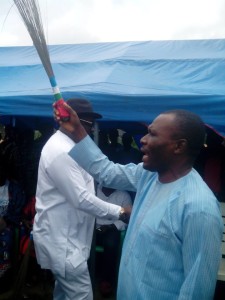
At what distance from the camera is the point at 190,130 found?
1395mm

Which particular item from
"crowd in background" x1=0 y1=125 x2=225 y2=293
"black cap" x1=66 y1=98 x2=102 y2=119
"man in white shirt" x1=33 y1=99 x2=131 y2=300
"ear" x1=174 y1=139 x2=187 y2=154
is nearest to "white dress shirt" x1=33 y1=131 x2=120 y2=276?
"man in white shirt" x1=33 y1=99 x2=131 y2=300

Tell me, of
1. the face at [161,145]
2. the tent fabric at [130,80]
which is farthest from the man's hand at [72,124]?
the tent fabric at [130,80]

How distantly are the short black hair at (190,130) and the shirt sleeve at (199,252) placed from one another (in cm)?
32

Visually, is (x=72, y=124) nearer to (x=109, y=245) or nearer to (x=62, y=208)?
(x=62, y=208)

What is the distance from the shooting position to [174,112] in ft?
4.74

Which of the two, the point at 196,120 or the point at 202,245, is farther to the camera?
the point at 196,120

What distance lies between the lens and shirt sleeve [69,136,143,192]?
1.66m

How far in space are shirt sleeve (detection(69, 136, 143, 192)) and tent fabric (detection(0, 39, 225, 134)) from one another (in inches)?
46.2

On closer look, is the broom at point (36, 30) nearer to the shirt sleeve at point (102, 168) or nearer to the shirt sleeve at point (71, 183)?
the shirt sleeve at point (102, 168)

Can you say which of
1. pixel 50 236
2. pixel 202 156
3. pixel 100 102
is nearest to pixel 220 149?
pixel 202 156

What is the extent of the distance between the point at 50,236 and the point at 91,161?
0.86 metres

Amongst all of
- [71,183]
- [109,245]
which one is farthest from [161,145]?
[109,245]

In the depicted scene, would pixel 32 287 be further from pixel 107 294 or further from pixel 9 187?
pixel 9 187

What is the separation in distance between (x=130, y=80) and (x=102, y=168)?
1.81 meters
